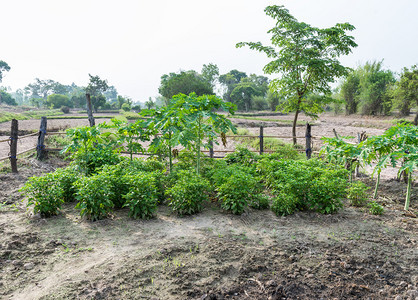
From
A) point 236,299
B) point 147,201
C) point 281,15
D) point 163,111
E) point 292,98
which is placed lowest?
point 236,299

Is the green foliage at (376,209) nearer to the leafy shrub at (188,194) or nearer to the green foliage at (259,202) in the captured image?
the green foliage at (259,202)

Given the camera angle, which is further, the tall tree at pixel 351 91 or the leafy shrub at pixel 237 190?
the tall tree at pixel 351 91

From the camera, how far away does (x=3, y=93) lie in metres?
58.9

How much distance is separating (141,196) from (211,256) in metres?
1.51

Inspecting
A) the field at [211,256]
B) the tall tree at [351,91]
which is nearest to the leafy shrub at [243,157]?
the field at [211,256]

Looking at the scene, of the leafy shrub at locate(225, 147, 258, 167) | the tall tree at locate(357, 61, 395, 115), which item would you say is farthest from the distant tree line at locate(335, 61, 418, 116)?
the leafy shrub at locate(225, 147, 258, 167)

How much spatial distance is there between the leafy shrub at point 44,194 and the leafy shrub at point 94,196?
0.43m

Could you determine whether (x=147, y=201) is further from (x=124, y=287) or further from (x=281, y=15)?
(x=281, y=15)

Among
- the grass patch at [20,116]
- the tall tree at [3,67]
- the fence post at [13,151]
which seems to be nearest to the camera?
the fence post at [13,151]

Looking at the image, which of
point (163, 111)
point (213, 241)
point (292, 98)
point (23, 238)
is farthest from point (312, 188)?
point (292, 98)

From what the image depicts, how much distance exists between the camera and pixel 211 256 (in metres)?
3.10

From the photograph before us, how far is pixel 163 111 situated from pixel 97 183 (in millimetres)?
1740

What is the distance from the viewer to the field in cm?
259

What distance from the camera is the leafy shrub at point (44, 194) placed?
4016 millimetres
